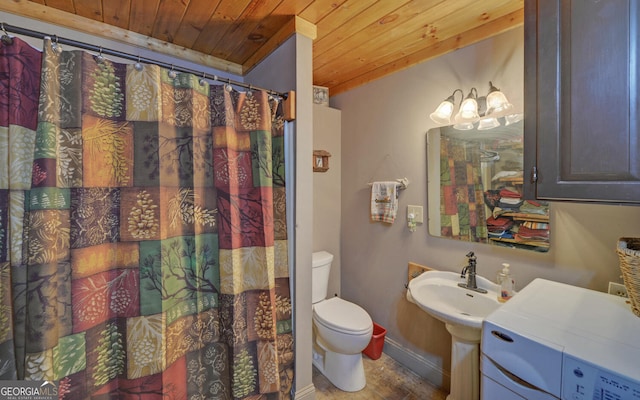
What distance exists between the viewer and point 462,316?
1240 millimetres

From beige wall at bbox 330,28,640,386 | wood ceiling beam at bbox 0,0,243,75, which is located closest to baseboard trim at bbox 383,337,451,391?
beige wall at bbox 330,28,640,386

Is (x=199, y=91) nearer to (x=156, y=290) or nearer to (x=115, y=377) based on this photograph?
(x=156, y=290)

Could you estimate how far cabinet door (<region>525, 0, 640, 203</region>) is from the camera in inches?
30.3

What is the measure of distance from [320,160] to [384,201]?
2.23 ft

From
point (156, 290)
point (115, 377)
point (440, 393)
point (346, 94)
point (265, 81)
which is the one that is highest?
point (346, 94)

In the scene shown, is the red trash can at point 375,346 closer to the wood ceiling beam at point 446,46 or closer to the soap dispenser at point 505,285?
the soap dispenser at point 505,285

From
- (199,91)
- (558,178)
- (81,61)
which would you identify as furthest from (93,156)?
(558,178)

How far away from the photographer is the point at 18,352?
34.9 inches

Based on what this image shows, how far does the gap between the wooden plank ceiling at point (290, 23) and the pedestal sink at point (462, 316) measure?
1.51 meters

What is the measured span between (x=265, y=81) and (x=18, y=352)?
5.73 feet

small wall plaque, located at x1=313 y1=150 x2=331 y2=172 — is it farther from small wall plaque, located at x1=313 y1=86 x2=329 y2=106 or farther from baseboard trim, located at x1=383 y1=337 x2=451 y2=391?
baseboard trim, located at x1=383 y1=337 x2=451 y2=391

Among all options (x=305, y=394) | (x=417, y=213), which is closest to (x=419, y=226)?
(x=417, y=213)

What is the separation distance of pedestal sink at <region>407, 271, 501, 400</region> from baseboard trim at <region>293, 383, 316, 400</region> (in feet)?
2.68

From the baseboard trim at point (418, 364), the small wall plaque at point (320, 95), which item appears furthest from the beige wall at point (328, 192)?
the baseboard trim at point (418, 364)
